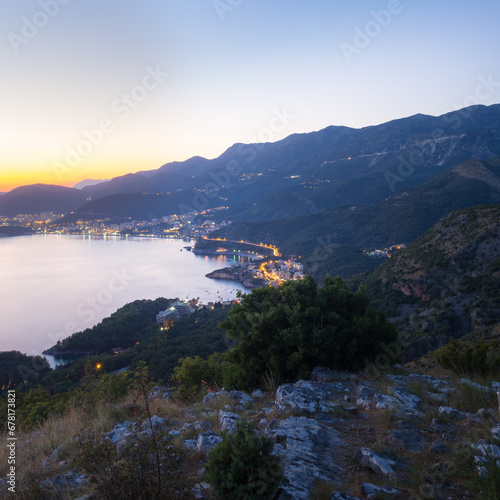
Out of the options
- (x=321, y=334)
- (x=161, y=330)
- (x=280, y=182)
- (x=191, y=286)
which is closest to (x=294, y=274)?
(x=191, y=286)

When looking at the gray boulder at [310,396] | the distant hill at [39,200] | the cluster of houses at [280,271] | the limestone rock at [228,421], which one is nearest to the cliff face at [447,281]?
the gray boulder at [310,396]

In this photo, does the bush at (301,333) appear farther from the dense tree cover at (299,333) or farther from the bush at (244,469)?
the bush at (244,469)

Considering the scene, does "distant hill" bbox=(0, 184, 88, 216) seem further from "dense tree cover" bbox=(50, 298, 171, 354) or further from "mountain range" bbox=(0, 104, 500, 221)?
"dense tree cover" bbox=(50, 298, 171, 354)

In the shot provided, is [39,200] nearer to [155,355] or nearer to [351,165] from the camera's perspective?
[351,165]

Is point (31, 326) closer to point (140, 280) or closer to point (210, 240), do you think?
point (140, 280)

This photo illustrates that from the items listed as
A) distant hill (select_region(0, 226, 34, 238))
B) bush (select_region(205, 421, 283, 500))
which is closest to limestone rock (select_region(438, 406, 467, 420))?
bush (select_region(205, 421, 283, 500))

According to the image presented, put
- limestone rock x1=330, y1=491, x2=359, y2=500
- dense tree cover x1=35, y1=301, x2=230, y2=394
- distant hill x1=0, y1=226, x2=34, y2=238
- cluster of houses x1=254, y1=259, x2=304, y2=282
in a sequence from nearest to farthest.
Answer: limestone rock x1=330, y1=491, x2=359, y2=500 < dense tree cover x1=35, y1=301, x2=230, y2=394 < cluster of houses x1=254, y1=259, x2=304, y2=282 < distant hill x1=0, y1=226, x2=34, y2=238

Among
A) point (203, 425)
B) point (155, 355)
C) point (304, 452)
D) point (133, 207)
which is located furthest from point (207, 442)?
point (133, 207)
